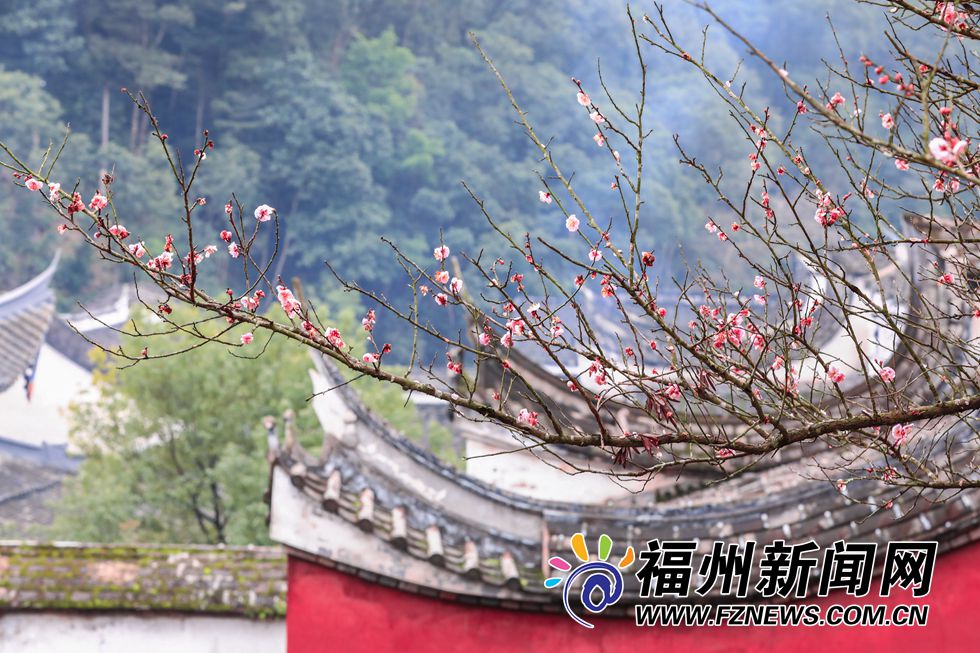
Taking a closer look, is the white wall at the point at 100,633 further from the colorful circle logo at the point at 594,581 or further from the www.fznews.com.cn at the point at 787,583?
the www.fznews.com.cn at the point at 787,583

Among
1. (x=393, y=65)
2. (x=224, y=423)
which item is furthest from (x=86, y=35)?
(x=224, y=423)

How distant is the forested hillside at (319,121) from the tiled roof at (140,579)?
123 ft

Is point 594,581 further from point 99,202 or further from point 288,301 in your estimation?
point 99,202

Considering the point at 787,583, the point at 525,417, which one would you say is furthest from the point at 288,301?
the point at 787,583

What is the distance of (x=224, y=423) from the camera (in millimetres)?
17594

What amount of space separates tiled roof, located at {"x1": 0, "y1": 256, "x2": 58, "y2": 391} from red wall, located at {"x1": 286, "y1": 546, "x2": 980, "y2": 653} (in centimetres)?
2446

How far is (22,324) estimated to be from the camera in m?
29.4

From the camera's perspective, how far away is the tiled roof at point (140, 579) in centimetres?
727

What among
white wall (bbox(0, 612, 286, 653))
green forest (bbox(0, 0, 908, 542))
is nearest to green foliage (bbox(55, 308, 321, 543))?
white wall (bbox(0, 612, 286, 653))

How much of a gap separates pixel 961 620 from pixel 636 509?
183 centimetres

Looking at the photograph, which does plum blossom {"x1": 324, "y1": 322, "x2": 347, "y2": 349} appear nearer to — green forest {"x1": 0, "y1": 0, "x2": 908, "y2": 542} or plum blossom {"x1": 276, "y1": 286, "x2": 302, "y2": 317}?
plum blossom {"x1": 276, "y1": 286, "x2": 302, "y2": 317}

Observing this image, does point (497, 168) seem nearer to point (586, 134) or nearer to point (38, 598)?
point (586, 134)

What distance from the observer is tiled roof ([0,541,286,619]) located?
7266 millimetres

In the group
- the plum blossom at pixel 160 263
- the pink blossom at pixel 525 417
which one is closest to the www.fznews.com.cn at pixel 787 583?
the pink blossom at pixel 525 417
